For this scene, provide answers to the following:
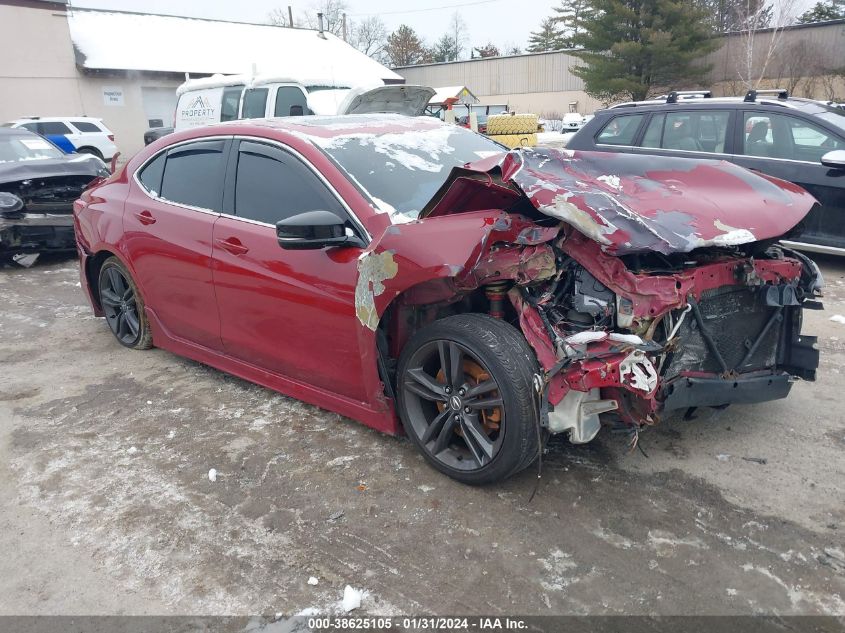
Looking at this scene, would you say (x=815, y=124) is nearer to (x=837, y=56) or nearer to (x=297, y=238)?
(x=297, y=238)

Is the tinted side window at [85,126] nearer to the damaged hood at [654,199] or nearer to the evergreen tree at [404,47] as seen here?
the damaged hood at [654,199]

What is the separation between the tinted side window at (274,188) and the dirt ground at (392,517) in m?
1.18

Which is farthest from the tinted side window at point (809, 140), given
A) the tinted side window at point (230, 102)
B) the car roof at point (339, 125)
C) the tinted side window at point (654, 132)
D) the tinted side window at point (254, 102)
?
the tinted side window at point (230, 102)

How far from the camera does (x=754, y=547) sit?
8.54ft

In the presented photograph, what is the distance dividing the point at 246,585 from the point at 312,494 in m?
0.63

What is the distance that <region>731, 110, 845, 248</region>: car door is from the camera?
6117 millimetres

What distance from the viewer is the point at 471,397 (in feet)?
9.77

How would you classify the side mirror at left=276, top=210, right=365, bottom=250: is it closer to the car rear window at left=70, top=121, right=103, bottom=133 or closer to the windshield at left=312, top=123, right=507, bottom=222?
the windshield at left=312, top=123, right=507, bottom=222

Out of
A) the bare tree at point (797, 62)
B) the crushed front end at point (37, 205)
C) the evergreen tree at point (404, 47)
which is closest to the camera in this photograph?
the crushed front end at point (37, 205)

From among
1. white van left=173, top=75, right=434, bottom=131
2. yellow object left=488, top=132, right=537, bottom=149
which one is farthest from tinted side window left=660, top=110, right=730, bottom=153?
yellow object left=488, top=132, right=537, bottom=149

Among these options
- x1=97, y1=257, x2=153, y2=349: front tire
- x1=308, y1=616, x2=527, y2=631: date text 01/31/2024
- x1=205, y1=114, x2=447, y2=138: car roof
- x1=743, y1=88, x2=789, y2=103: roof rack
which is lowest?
x1=308, y1=616, x2=527, y2=631: date text 01/31/2024

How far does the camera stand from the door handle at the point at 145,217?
444 centimetres

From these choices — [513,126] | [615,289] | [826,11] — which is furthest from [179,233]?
[826,11]

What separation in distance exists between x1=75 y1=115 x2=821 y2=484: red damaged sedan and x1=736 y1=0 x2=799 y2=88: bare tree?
29.6 m
